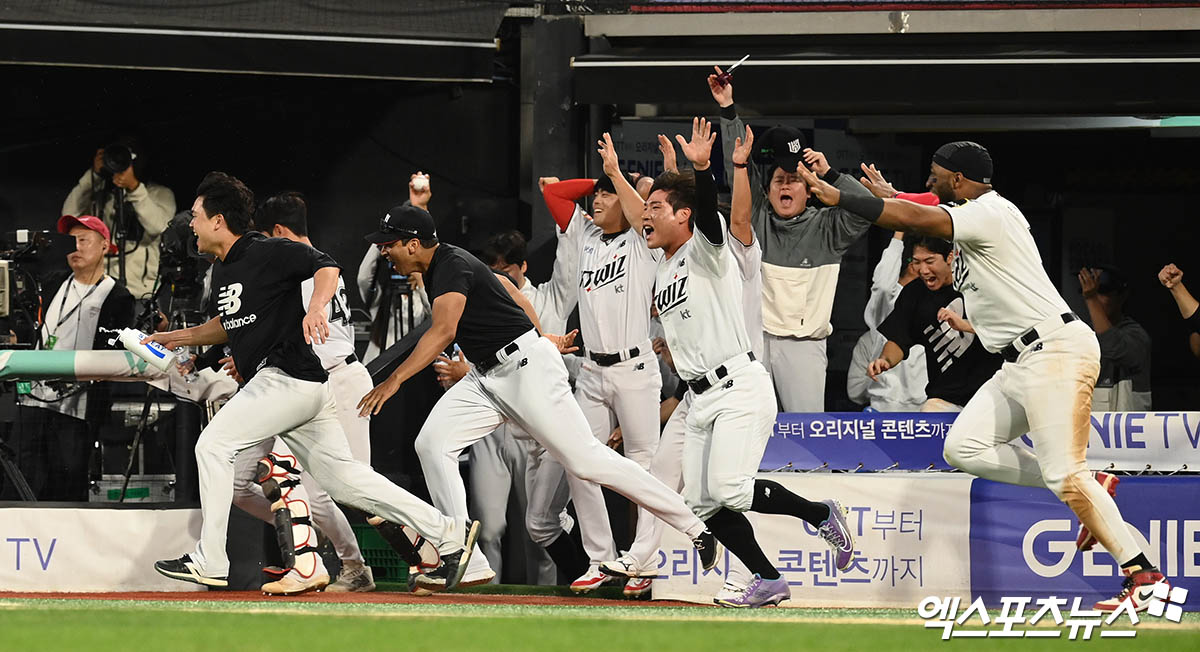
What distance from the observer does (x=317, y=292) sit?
771cm

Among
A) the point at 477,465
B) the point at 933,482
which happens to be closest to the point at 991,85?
the point at 933,482

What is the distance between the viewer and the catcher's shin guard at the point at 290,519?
316 inches

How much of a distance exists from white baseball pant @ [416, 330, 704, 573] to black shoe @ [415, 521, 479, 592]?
159 mm

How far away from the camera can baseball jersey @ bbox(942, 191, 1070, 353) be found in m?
7.30

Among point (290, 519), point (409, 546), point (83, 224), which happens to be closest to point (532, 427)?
point (409, 546)

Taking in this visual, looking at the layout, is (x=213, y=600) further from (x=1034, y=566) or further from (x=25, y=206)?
(x=25, y=206)

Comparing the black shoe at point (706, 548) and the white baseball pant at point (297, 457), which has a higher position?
the white baseball pant at point (297, 457)

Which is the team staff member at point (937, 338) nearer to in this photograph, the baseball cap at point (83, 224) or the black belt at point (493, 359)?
the black belt at point (493, 359)

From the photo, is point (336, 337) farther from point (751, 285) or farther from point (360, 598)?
point (751, 285)

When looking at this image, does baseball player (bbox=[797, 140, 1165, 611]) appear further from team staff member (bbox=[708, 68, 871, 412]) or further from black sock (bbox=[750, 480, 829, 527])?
team staff member (bbox=[708, 68, 871, 412])

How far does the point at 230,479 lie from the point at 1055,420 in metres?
3.95

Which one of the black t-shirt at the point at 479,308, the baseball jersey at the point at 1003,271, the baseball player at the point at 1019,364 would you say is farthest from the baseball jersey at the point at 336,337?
the baseball jersey at the point at 1003,271

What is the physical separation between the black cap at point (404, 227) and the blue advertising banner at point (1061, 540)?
3130 millimetres

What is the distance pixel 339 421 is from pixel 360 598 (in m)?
0.98
